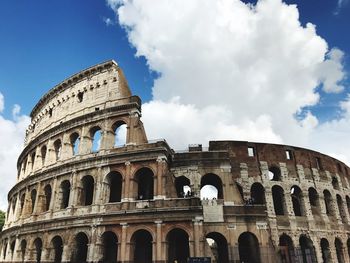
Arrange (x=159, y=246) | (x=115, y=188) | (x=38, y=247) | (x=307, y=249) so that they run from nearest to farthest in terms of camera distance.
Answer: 1. (x=159, y=246)
2. (x=307, y=249)
3. (x=115, y=188)
4. (x=38, y=247)

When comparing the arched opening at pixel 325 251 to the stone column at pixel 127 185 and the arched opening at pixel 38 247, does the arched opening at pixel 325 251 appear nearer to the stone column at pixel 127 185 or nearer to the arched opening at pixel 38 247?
the stone column at pixel 127 185

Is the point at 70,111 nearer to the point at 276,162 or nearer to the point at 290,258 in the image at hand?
the point at 276,162

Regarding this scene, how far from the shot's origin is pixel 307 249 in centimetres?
2133

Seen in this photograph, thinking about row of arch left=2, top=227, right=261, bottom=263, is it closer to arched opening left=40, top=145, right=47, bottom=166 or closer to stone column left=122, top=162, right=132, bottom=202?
stone column left=122, top=162, right=132, bottom=202

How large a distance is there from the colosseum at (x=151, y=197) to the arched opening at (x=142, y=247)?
7 centimetres

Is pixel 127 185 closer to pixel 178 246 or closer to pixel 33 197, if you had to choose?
pixel 178 246

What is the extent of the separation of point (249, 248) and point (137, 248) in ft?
25.8

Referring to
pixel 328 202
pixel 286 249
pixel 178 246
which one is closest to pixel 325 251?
pixel 328 202

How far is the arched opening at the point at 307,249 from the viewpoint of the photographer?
826 inches

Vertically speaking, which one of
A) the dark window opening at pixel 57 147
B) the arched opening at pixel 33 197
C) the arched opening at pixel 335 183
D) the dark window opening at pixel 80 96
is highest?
the dark window opening at pixel 80 96

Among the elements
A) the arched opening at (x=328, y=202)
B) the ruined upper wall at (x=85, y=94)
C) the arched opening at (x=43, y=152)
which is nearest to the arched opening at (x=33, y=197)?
the arched opening at (x=43, y=152)

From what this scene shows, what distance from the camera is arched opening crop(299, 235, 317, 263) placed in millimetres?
20989

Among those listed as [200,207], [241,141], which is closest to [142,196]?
[200,207]

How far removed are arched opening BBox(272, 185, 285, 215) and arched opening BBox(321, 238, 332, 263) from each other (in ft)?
12.7
